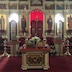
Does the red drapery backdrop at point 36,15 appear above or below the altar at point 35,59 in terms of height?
above

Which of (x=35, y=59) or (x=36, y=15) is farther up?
(x=36, y=15)

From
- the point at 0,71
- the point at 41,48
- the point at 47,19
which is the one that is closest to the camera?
the point at 0,71

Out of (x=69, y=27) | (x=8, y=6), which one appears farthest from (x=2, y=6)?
(x=69, y=27)

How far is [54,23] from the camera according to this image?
1814 cm

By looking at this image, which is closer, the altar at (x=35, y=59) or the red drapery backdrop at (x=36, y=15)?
the altar at (x=35, y=59)

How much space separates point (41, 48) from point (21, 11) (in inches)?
405

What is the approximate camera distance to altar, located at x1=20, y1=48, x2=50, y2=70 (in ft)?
26.1

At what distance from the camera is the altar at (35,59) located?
7.95 m

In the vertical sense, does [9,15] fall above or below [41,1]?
below

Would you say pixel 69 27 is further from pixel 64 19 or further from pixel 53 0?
pixel 53 0

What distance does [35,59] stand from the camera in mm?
8000

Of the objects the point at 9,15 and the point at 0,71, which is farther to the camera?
the point at 9,15

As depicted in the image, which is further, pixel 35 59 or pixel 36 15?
pixel 36 15

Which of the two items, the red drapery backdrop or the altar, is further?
the red drapery backdrop
